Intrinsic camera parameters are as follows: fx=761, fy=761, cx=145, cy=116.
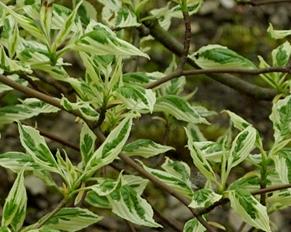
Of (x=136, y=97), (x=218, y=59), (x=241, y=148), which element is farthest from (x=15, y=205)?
(x=218, y=59)

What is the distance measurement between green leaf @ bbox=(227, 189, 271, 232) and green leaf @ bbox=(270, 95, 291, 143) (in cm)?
15

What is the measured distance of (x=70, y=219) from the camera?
3.35ft

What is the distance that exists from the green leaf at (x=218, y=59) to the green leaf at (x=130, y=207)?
1.02ft

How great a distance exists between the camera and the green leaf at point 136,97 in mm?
910

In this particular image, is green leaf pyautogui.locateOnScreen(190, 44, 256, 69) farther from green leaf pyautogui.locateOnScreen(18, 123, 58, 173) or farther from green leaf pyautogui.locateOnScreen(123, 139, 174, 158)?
green leaf pyautogui.locateOnScreen(18, 123, 58, 173)

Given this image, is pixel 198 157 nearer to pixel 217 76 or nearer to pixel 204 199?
pixel 204 199

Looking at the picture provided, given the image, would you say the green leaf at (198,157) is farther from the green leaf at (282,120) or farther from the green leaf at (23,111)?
the green leaf at (23,111)

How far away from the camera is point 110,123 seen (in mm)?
1060

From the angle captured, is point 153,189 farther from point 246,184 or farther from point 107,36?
point 107,36

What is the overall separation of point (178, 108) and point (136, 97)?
0.26 meters

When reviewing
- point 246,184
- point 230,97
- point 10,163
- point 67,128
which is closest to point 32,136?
point 10,163

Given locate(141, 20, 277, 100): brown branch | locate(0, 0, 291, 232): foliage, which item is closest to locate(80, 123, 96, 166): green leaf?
locate(0, 0, 291, 232): foliage

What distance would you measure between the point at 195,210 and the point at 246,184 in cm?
10

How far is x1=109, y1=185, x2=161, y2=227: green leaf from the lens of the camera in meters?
0.97
